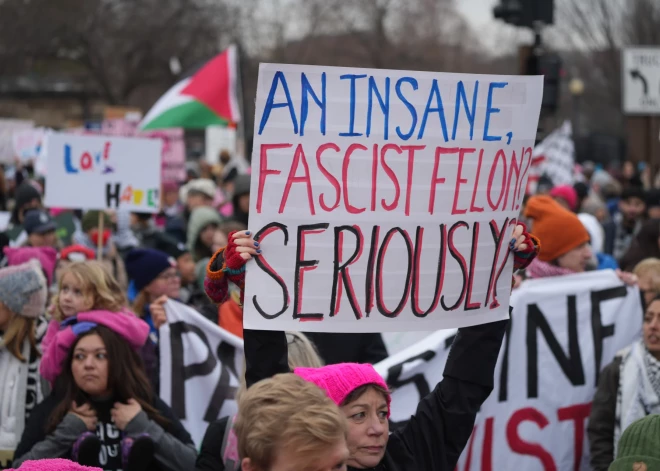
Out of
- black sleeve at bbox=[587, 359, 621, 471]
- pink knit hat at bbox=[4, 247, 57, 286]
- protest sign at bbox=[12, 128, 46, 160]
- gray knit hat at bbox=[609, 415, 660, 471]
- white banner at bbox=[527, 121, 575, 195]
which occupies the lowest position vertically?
black sleeve at bbox=[587, 359, 621, 471]

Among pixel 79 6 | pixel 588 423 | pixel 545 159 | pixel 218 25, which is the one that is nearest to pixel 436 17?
pixel 218 25

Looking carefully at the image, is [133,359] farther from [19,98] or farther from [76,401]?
[19,98]

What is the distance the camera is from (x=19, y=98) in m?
49.1

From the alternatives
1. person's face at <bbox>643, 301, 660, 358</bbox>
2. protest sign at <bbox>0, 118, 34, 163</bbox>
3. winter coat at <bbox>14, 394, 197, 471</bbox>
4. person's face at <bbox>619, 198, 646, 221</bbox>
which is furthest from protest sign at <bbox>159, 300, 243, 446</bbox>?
protest sign at <bbox>0, 118, 34, 163</bbox>

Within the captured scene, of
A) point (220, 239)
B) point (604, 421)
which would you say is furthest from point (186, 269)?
point (604, 421)

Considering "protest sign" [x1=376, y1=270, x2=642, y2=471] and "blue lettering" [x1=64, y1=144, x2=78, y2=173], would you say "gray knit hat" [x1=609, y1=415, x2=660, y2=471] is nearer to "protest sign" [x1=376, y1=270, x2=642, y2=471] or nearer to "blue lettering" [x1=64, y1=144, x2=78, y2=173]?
"protest sign" [x1=376, y1=270, x2=642, y2=471]

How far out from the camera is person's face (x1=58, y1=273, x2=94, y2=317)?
16.3 feet

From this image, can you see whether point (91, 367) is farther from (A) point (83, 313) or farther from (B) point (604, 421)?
(B) point (604, 421)

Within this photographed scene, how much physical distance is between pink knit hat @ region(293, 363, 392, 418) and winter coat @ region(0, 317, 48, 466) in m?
2.03

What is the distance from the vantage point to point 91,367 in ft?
14.6

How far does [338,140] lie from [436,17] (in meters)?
49.0

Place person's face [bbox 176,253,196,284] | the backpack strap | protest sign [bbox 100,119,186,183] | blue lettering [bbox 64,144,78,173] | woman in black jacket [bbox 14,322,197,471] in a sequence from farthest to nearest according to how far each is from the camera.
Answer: protest sign [bbox 100,119,186,183]
blue lettering [bbox 64,144,78,173]
person's face [bbox 176,253,196,284]
woman in black jacket [bbox 14,322,197,471]
the backpack strap

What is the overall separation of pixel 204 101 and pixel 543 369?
7.67 metres

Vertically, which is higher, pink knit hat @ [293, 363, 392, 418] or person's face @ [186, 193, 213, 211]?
person's face @ [186, 193, 213, 211]
